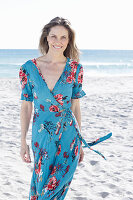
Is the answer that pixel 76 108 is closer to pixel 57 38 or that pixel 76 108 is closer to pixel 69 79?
pixel 69 79

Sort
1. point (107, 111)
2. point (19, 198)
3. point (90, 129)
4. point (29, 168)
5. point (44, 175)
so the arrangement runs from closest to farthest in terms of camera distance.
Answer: point (44, 175) → point (19, 198) → point (29, 168) → point (90, 129) → point (107, 111)

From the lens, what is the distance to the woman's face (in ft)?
7.37

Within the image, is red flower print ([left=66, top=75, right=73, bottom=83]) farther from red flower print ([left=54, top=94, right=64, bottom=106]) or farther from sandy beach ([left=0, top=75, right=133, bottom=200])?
sandy beach ([left=0, top=75, right=133, bottom=200])

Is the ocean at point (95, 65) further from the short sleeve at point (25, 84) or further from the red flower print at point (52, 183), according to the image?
the red flower print at point (52, 183)

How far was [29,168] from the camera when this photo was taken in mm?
4258

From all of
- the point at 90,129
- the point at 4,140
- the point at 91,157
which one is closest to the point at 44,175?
the point at 91,157

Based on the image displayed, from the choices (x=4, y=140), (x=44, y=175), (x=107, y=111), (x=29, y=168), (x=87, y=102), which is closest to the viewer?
(x=44, y=175)

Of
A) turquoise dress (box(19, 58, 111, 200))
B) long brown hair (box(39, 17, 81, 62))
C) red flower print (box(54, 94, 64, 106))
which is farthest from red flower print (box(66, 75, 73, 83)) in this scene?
long brown hair (box(39, 17, 81, 62))

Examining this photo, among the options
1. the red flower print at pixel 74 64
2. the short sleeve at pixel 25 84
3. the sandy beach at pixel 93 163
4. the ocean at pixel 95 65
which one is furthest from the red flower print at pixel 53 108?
the ocean at pixel 95 65

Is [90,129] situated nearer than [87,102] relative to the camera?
Yes

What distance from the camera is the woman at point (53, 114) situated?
214cm

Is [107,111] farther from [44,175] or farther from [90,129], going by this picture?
[44,175]

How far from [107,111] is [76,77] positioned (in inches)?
237

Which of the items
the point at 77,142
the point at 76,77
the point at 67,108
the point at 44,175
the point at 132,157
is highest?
the point at 76,77
